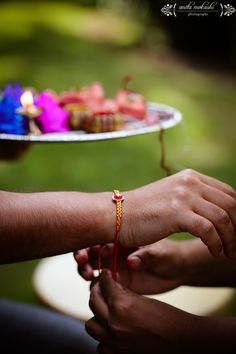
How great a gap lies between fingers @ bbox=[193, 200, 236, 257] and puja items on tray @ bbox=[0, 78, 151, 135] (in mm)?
706

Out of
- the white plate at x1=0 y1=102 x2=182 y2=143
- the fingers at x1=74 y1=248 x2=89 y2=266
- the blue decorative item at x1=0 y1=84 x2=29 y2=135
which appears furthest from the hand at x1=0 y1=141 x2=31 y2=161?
the fingers at x1=74 y1=248 x2=89 y2=266

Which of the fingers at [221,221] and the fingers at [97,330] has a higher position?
the fingers at [221,221]

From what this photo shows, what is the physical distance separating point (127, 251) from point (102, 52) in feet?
21.3

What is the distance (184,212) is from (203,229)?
2.2 inches

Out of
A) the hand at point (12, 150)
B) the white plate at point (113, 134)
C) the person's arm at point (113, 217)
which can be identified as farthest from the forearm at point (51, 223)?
the hand at point (12, 150)

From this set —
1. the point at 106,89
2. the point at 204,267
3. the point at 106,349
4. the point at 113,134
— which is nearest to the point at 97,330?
the point at 106,349

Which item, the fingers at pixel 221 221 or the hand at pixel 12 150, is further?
the hand at pixel 12 150

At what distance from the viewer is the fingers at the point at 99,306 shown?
115cm

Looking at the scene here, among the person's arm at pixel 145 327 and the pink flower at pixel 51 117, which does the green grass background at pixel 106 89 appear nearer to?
the pink flower at pixel 51 117

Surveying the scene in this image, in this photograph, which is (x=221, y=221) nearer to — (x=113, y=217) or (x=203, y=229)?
(x=203, y=229)

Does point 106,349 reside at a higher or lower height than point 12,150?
lower

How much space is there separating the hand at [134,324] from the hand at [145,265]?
15 centimetres

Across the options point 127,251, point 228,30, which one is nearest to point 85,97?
point 127,251

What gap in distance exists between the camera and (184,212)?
107 cm
